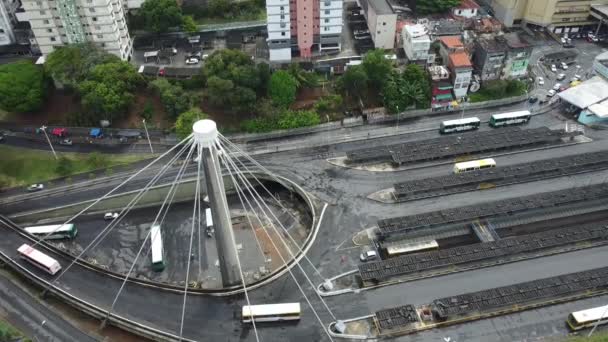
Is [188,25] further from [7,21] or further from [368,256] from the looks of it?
[368,256]

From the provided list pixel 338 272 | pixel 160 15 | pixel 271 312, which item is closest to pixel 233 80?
pixel 160 15

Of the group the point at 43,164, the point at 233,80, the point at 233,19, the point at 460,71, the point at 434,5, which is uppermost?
Result: the point at 434,5

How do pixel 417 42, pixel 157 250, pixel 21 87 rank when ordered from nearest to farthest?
1. pixel 157 250
2. pixel 21 87
3. pixel 417 42

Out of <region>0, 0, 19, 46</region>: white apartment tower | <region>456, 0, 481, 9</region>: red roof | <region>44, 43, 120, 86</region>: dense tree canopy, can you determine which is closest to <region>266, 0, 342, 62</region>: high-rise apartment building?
<region>44, 43, 120, 86</region>: dense tree canopy

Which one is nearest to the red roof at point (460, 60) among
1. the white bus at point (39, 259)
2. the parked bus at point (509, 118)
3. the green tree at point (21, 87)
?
the parked bus at point (509, 118)

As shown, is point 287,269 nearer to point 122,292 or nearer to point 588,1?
point 122,292

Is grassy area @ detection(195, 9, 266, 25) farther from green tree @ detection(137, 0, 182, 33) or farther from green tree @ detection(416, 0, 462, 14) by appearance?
green tree @ detection(416, 0, 462, 14)
